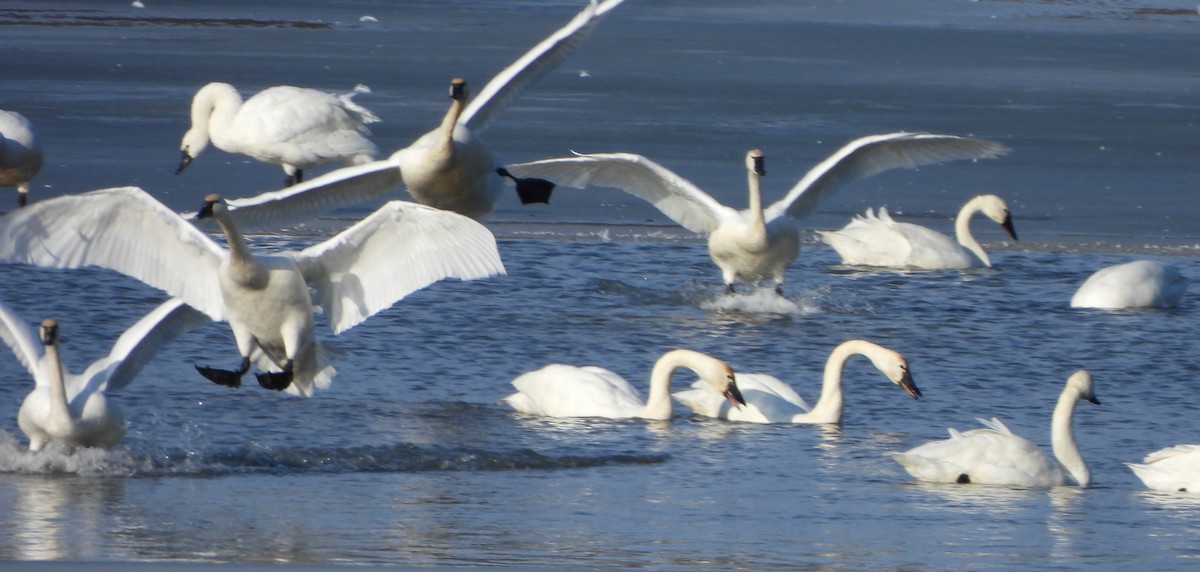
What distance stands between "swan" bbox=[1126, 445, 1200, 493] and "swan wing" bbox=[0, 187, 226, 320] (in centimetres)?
313

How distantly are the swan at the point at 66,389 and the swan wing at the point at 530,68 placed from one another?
2.77 meters

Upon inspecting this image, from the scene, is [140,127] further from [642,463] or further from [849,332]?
A: [642,463]

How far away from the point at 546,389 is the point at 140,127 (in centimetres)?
791

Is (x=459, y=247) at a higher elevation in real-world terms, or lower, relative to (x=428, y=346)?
higher

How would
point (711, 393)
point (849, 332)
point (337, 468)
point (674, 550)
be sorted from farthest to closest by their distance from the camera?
point (849, 332) < point (711, 393) < point (337, 468) < point (674, 550)

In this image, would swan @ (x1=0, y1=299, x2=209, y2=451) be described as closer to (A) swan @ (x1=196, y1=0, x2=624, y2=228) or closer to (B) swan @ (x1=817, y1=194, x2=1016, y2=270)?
(A) swan @ (x1=196, y1=0, x2=624, y2=228)

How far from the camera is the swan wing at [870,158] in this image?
1050 centimetres

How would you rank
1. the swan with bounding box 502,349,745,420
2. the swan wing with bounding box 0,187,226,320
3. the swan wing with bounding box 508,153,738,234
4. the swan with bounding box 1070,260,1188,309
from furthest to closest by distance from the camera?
the swan wing with bounding box 508,153,738,234
the swan with bounding box 1070,260,1188,309
the swan with bounding box 502,349,745,420
the swan wing with bounding box 0,187,226,320

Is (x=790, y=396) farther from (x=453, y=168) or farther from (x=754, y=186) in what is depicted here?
(x=754, y=186)

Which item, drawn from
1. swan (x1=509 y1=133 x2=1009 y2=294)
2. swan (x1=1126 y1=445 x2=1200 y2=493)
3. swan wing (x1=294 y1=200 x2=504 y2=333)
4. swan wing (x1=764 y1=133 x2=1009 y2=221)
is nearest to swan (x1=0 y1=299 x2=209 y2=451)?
swan wing (x1=294 y1=200 x2=504 y2=333)

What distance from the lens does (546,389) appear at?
7168 millimetres

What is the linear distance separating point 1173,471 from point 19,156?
769 centimetres

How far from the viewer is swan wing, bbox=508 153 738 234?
407 inches

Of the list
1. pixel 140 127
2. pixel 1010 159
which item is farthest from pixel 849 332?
pixel 140 127
